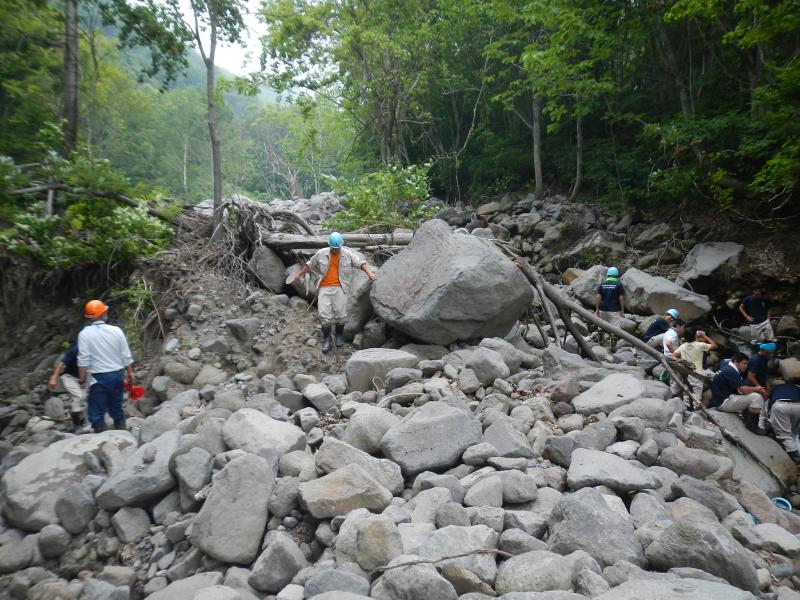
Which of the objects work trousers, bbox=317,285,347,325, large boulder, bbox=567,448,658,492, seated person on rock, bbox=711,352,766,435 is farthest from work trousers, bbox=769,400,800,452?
work trousers, bbox=317,285,347,325

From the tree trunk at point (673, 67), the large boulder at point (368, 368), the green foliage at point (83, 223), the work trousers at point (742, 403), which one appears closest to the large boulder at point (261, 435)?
the large boulder at point (368, 368)

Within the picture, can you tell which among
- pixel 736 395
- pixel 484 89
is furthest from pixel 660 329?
pixel 484 89

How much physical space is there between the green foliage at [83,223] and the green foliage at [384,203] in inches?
128

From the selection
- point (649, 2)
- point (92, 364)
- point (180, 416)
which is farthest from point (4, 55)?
point (649, 2)

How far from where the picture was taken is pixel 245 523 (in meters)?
3.00

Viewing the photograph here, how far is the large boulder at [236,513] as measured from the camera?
115 inches

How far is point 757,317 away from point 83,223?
40.3 ft

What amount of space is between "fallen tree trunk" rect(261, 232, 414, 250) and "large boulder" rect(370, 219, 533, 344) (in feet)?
5.76

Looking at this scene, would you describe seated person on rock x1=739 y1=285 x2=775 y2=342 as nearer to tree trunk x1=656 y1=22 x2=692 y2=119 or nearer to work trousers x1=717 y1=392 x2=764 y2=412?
work trousers x1=717 y1=392 x2=764 y2=412

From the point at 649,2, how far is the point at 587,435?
11873 mm

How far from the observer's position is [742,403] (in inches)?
255

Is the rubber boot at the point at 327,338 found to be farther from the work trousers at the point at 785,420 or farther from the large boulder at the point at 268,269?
the work trousers at the point at 785,420

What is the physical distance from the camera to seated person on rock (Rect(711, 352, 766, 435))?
642 cm

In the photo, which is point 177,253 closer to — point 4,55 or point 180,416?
point 180,416
